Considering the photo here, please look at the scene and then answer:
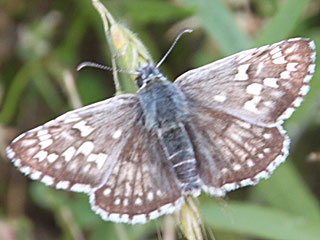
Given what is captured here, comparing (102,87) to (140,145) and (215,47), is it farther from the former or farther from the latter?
(140,145)

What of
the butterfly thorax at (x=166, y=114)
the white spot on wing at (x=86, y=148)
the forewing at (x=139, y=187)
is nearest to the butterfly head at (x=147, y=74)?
the butterfly thorax at (x=166, y=114)

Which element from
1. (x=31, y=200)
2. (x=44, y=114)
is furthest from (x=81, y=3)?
(x=31, y=200)

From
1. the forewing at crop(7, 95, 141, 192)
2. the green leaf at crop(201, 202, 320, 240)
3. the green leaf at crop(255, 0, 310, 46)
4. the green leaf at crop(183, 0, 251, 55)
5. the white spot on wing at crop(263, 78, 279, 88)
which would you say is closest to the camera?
the forewing at crop(7, 95, 141, 192)

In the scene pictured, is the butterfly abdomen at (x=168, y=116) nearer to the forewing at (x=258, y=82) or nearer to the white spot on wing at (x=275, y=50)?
the forewing at (x=258, y=82)

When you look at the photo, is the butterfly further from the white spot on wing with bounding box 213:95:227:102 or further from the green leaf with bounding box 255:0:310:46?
the green leaf with bounding box 255:0:310:46

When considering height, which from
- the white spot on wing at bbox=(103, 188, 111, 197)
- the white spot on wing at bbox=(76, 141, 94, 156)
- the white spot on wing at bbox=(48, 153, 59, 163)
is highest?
the white spot on wing at bbox=(48, 153, 59, 163)

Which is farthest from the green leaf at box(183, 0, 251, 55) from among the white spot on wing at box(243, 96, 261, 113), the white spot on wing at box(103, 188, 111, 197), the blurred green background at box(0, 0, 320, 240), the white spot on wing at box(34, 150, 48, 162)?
the white spot on wing at box(34, 150, 48, 162)
